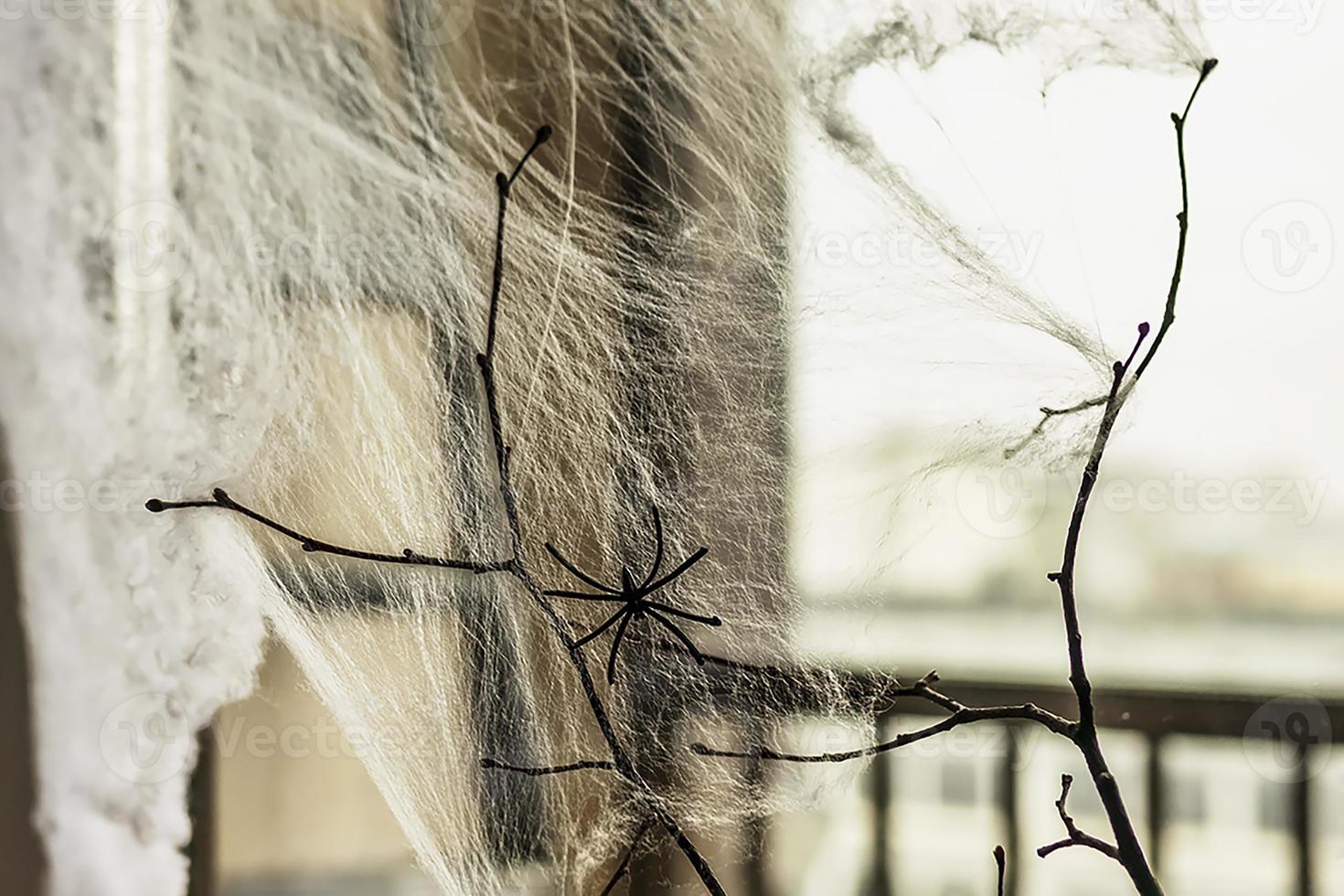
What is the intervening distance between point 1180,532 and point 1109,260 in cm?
19

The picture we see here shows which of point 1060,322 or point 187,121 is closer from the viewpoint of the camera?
point 1060,322

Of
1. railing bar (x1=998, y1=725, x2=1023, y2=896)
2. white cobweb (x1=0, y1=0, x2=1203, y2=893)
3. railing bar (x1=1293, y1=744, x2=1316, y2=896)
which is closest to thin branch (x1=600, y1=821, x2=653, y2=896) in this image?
white cobweb (x1=0, y1=0, x2=1203, y2=893)

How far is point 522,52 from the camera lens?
691 millimetres

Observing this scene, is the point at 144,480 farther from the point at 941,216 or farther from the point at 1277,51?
the point at 1277,51

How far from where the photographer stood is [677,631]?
57cm

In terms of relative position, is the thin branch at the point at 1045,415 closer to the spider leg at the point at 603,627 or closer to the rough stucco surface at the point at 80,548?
the spider leg at the point at 603,627

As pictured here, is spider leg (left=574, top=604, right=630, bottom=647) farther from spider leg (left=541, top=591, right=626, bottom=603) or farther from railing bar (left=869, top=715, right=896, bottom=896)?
railing bar (left=869, top=715, right=896, bottom=896)

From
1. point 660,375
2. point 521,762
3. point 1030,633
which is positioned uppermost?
point 660,375

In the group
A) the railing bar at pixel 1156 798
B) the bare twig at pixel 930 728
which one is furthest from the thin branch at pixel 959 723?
the railing bar at pixel 1156 798

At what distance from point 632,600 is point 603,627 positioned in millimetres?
45

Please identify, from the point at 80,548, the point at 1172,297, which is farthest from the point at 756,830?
the point at 80,548

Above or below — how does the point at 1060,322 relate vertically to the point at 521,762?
above

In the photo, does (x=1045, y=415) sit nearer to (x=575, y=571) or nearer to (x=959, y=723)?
(x=959, y=723)

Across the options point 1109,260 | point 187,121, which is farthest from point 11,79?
point 1109,260
